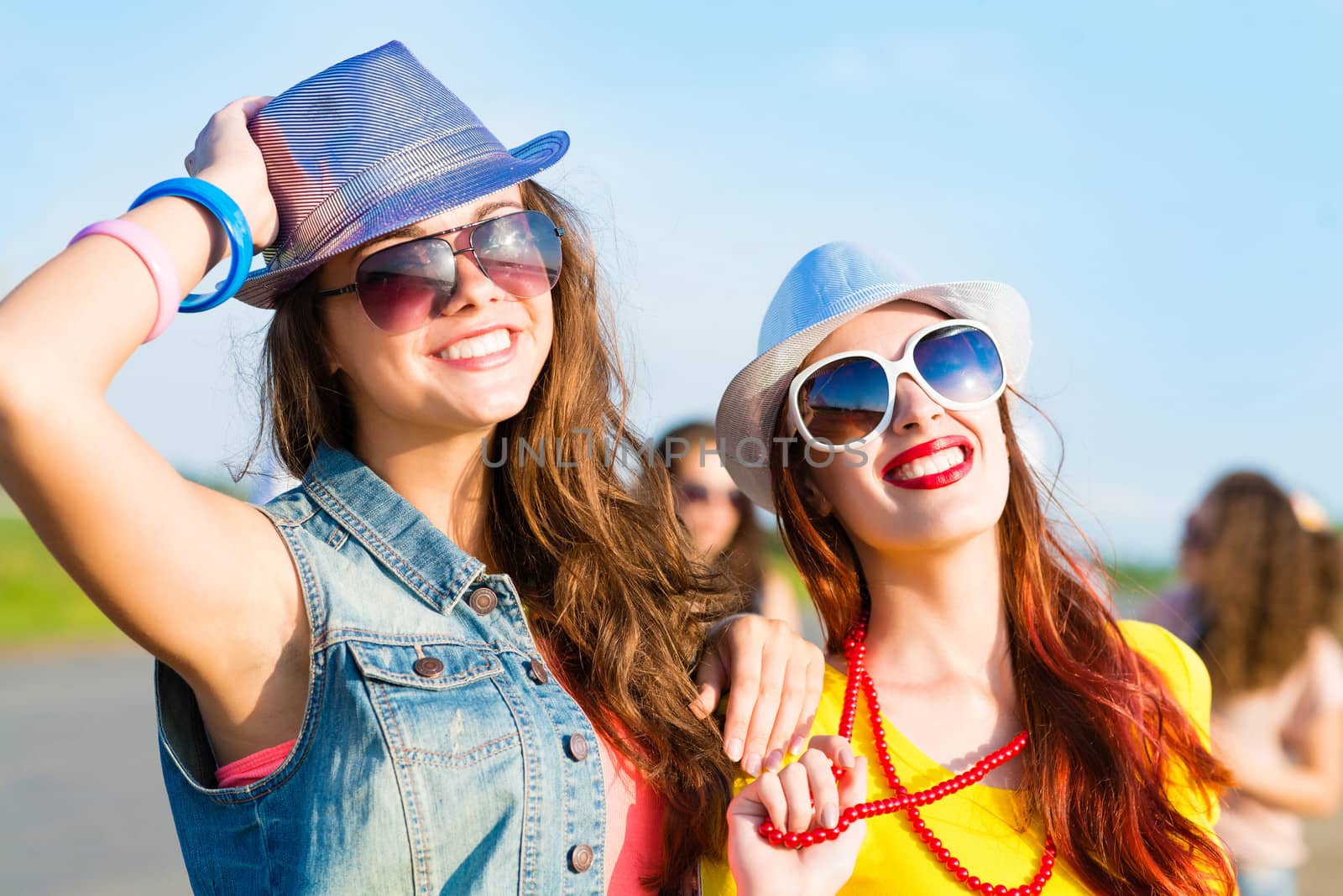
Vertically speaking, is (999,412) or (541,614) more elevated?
(999,412)

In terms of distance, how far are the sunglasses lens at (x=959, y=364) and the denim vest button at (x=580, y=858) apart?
1258mm

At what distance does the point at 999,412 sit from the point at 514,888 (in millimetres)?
1634

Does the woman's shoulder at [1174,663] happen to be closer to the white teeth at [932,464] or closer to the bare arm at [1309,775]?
the white teeth at [932,464]

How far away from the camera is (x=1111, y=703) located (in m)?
2.56

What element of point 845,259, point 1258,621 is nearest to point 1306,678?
point 1258,621

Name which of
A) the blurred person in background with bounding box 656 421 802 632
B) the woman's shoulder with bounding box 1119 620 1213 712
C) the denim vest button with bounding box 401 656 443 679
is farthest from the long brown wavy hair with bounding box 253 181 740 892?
the blurred person in background with bounding box 656 421 802 632

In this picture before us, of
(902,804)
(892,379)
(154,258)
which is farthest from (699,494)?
(154,258)

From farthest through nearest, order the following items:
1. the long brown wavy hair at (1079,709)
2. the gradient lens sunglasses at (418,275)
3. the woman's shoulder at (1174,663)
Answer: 1. the woman's shoulder at (1174,663)
2. the long brown wavy hair at (1079,709)
3. the gradient lens sunglasses at (418,275)

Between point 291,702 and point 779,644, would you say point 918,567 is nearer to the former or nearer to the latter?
point 779,644

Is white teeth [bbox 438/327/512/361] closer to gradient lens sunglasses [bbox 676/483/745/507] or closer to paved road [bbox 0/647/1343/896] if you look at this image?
gradient lens sunglasses [bbox 676/483/745/507]

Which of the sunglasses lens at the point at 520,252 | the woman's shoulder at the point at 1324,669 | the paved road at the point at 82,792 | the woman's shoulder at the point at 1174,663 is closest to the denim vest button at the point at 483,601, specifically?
the sunglasses lens at the point at 520,252

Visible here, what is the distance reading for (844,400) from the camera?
2615 millimetres

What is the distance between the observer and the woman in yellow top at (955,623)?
7.92ft

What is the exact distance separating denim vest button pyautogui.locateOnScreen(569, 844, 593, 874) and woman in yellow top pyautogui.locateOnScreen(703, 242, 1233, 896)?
1.23 ft
